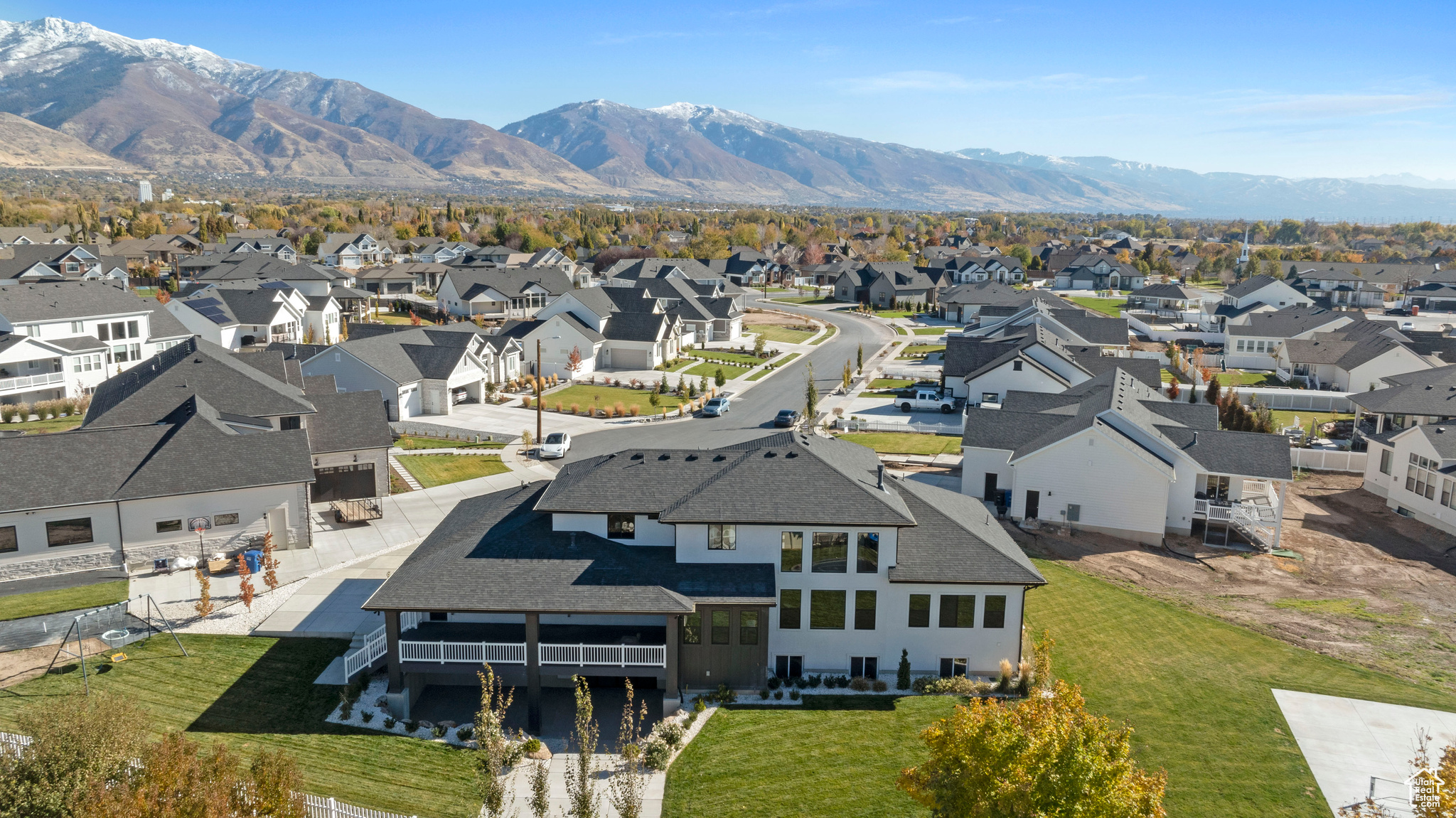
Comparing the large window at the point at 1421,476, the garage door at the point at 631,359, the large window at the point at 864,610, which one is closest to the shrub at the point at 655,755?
the large window at the point at 864,610

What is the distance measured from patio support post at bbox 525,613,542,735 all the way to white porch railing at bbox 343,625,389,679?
153 inches

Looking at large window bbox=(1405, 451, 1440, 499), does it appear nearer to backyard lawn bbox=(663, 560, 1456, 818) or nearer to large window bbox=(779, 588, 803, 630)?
backyard lawn bbox=(663, 560, 1456, 818)

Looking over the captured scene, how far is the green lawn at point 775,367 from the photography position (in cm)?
7819

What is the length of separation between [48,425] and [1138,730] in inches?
2379

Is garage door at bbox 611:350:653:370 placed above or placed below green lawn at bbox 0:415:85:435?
above

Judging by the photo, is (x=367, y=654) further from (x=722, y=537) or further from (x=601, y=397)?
(x=601, y=397)

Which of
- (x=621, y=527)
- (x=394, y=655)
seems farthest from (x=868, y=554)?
(x=394, y=655)

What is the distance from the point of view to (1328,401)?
66938mm

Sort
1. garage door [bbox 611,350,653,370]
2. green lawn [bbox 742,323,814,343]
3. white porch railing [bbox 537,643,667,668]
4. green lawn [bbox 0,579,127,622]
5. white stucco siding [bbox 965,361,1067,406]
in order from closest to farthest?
white porch railing [bbox 537,643,667,668]
green lawn [bbox 0,579,127,622]
white stucco siding [bbox 965,361,1067,406]
garage door [bbox 611,350,653,370]
green lawn [bbox 742,323,814,343]

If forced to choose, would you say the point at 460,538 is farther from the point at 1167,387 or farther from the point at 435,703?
the point at 1167,387

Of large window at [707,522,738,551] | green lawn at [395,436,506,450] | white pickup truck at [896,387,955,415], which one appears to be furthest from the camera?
white pickup truck at [896,387,955,415]

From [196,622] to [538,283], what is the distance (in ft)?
269

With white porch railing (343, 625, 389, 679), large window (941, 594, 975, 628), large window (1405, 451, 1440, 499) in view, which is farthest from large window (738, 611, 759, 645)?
large window (1405, 451, 1440, 499)

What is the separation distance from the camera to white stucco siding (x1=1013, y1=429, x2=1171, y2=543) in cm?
3803
